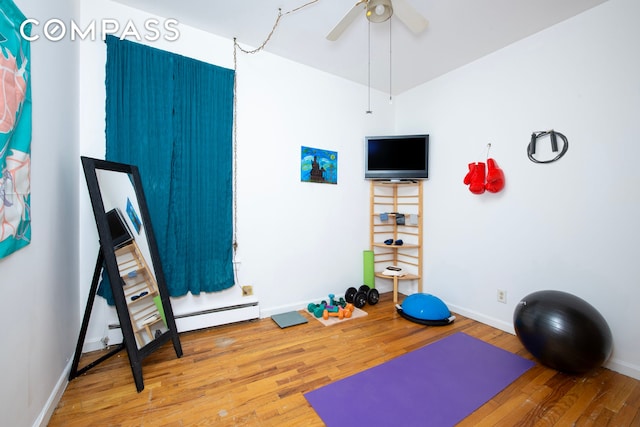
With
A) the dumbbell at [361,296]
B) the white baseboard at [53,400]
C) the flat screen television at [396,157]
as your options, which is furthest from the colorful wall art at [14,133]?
the flat screen television at [396,157]

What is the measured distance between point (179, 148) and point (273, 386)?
2038 millimetres

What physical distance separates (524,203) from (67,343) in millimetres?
3808

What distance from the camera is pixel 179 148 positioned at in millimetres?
2344

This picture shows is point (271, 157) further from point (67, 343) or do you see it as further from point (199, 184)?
point (67, 343)

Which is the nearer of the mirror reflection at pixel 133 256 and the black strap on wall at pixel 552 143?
the mirror reflection at pixel 133 256

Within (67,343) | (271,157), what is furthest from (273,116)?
(67,343)

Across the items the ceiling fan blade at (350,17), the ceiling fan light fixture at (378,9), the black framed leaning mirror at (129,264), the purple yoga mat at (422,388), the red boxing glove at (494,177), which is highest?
the ceiling fan blade at (350,17)

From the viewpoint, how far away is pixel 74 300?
1.95 m

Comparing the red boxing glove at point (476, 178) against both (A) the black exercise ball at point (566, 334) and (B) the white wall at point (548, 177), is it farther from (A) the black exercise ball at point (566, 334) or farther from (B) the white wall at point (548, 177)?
(A) the black exercise ball at point (566, 334)

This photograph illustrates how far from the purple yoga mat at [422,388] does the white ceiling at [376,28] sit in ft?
9.10

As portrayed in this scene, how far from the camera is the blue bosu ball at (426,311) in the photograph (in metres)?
2.70

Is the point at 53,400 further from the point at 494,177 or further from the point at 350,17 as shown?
the point at 494,177

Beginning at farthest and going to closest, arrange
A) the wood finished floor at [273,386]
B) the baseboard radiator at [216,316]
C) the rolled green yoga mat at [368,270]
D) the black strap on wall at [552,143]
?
the rolled green yoga mat at [368,270] → the baseboard radiator at [216,316] → the black strap on wall at [552,143] → the wood finished floor at [273,386]

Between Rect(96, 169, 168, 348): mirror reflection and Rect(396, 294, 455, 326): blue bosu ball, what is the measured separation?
7.53 ft
